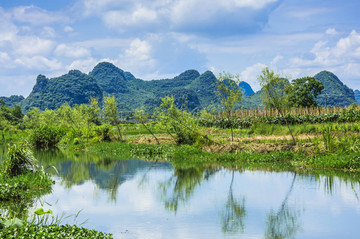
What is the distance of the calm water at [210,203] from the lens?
8938mm

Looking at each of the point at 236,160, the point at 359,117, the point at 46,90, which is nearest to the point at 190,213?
the point at 236,160

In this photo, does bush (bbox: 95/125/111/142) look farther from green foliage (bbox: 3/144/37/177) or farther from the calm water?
green foliage (bbox: 3/144/37/177)

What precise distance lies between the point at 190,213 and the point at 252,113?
36.1 meters

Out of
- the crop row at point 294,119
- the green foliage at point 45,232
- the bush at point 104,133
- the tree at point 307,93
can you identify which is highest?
the tree at point 307,93

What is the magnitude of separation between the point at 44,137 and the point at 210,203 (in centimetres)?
2557

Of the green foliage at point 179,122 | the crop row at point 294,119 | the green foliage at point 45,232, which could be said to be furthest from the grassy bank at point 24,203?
the crop row at point 294,119

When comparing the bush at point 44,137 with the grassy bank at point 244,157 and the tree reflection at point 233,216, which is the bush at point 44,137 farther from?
the tree reflection at point 233,216

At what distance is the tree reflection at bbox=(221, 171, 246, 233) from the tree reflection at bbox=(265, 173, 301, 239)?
68cm

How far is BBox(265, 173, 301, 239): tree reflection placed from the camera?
8.61 m

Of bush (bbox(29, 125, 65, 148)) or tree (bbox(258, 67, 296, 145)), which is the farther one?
bush (bbox(29, 125, 65, 148))

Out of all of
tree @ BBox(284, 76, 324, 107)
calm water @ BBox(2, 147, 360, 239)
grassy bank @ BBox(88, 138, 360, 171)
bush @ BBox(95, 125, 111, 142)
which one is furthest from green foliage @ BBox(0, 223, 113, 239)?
tree @ BBox(284, 76, 324, 107)

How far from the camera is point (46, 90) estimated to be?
613 ft

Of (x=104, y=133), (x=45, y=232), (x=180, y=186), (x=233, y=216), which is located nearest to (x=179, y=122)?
(x=104, y=133)

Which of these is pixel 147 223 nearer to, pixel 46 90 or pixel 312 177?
pixel 312 177
